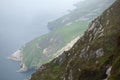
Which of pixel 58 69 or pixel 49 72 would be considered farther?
pixel 49 72

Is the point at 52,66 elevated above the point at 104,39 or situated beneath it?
elevated above

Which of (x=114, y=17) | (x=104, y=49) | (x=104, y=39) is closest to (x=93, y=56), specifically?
(x=104, y=49)

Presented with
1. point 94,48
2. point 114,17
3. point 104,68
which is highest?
point 114,17

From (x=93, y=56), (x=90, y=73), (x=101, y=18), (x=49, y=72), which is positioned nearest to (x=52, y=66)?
(x=49, y=72)

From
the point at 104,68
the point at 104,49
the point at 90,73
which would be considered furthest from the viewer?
the point at 104,49

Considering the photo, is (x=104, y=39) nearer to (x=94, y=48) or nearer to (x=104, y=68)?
(x=94, y=48)

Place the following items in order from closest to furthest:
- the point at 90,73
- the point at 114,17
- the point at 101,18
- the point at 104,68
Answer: the point at 104,68
the point at 90,73
the point at 114,17
the point at 101,18

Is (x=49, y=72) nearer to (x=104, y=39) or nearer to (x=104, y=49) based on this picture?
(x=104, y=39)
